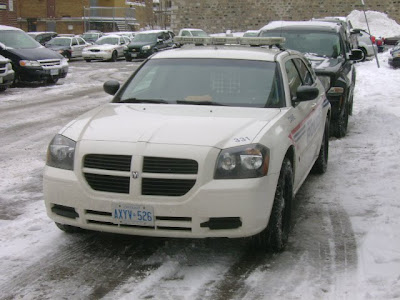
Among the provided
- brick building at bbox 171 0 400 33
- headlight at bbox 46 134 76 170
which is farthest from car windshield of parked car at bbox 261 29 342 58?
brick building at bbox 171 0 400 33

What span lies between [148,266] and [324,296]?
1352mm

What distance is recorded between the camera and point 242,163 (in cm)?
450

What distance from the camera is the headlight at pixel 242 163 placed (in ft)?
14.6

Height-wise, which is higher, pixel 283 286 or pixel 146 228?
pixel 146 228

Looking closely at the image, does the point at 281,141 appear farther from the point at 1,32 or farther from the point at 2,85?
the point at 1,32

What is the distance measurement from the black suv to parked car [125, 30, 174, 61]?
20467 mm

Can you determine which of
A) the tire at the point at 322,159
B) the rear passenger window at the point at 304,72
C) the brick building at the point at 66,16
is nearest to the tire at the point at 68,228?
the rear passenger window at the point at 304,72

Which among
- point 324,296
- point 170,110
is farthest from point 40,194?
point 324,296

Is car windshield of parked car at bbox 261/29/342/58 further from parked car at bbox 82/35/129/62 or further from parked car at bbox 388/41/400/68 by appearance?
parked car at bbox 82/35/129/62

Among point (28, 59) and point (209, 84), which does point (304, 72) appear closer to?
point (209, 84)

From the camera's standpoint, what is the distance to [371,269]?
4.62m

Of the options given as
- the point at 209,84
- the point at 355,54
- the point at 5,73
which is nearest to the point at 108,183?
the point at 209,84

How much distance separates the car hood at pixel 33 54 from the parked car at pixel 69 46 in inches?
529

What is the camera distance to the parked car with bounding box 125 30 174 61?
32.2 metres
